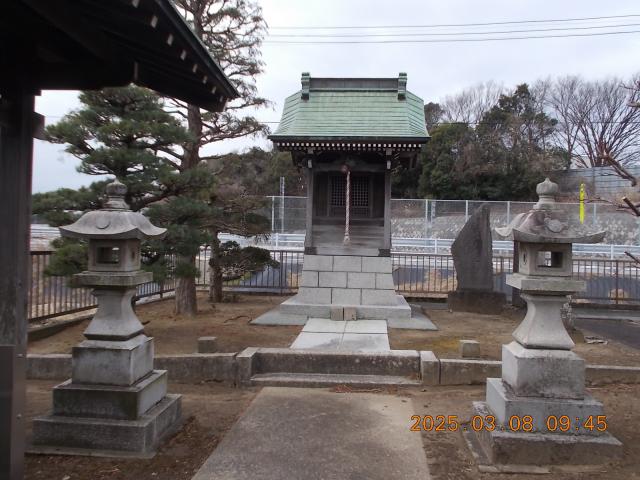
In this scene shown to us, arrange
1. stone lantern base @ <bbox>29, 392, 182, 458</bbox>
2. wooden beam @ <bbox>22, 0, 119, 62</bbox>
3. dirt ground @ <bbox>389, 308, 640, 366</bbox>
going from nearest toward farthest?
wooden beam @ <bbox>22, 0, 119, 62</bbox>
stone lantern base @ <bbox>29, 392, 182, 458</bbox>
dirt ground @ <bbox>389, 308, 640, 366</bbox>

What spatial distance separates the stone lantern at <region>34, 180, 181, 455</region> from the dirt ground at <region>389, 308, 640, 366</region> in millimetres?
4418

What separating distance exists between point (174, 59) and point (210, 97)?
740 millimetres

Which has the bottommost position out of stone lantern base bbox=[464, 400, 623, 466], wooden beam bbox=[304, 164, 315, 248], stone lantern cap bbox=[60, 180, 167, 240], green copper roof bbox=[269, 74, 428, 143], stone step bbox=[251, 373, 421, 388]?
stone step bbox=[251, 373, 421, 388]

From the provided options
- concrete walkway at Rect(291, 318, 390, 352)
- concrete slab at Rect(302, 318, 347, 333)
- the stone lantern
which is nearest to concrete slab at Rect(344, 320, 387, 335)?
concrete walkway at Rect(291, 318, 390, 352)

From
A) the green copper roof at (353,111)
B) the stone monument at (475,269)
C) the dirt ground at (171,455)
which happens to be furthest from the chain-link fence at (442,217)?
the dirt ground at (171,455)

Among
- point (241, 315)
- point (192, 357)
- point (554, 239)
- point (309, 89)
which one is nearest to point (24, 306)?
point (192, 357)

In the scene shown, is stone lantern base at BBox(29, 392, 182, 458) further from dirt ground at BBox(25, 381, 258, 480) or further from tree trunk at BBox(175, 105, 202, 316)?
tree trunk at BBox(175, 105, 202, 316)

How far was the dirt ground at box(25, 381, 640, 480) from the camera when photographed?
3477mm

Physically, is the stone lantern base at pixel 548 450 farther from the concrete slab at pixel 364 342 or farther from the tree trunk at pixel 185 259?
the tree trunk at pixel 185 259

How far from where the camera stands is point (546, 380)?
12.5 feet

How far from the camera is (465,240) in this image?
1167cm

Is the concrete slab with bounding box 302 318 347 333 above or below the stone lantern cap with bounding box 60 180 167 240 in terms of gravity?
below

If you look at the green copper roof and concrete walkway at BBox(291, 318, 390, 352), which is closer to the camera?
concrete walkway at BBox(291, 318, 390, 352)

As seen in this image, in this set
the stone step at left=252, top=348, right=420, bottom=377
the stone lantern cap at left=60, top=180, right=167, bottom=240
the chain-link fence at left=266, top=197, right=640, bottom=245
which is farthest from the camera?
the chain-link fence at left=266, top=197, right=640, bottom=245
